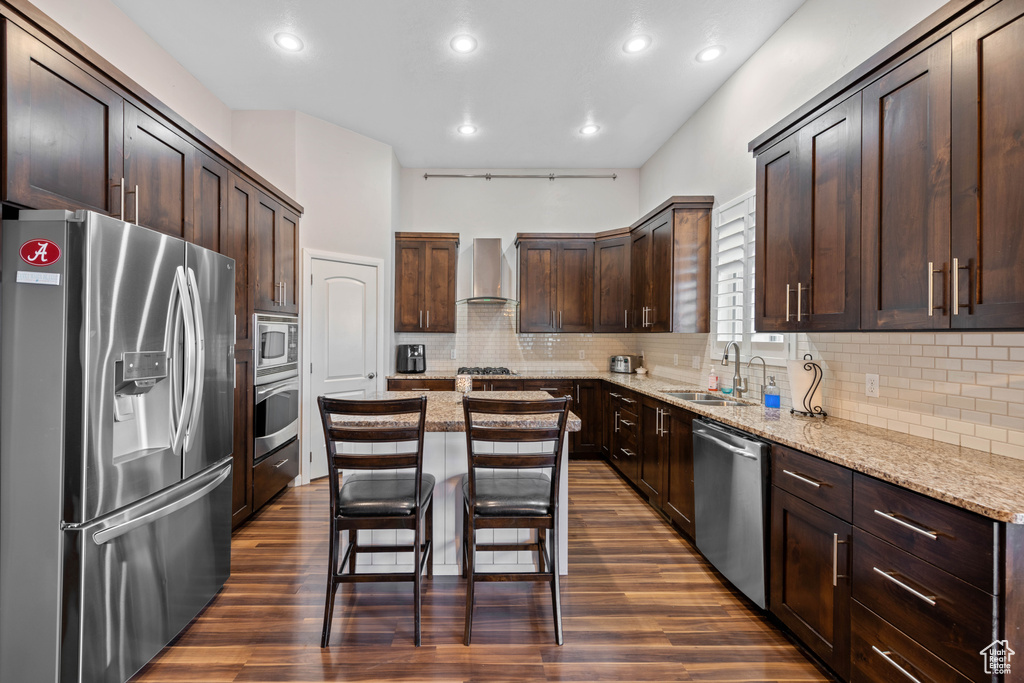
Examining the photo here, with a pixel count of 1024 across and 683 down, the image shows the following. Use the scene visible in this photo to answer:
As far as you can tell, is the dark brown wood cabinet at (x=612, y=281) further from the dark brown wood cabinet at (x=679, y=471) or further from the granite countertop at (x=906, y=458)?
the granite countertop at (x=906, y=458)

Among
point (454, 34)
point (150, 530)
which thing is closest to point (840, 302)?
point (454, 34)

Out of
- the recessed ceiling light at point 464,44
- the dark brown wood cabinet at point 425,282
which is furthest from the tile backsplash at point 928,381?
the recessed ceiling light at point 464,44

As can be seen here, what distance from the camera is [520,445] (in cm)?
244

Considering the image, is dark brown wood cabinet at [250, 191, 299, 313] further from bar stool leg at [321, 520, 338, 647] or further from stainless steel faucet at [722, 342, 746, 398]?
stainless steel faucet at [722, 342, 746, 398]

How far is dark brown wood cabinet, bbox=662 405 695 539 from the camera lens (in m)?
2.81

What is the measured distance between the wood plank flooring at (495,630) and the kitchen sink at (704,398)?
100 centimetres

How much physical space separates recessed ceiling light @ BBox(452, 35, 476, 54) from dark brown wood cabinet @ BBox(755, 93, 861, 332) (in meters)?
2.02

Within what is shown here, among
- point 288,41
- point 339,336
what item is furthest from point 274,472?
point 288,41

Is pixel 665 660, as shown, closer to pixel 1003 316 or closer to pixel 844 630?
pixel 844 630

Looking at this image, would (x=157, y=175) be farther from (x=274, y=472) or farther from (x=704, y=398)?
(x=704, y=398)

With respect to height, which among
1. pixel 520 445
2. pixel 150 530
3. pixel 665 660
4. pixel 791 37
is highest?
pixel 791 37

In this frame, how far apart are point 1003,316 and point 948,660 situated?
1.00 meters

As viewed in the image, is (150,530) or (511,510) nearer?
(150,530)

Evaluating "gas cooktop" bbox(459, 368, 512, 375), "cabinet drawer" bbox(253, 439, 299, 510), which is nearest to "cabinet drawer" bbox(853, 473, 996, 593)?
"cabinet drawer" bbox(253, 439, 299, 510)
